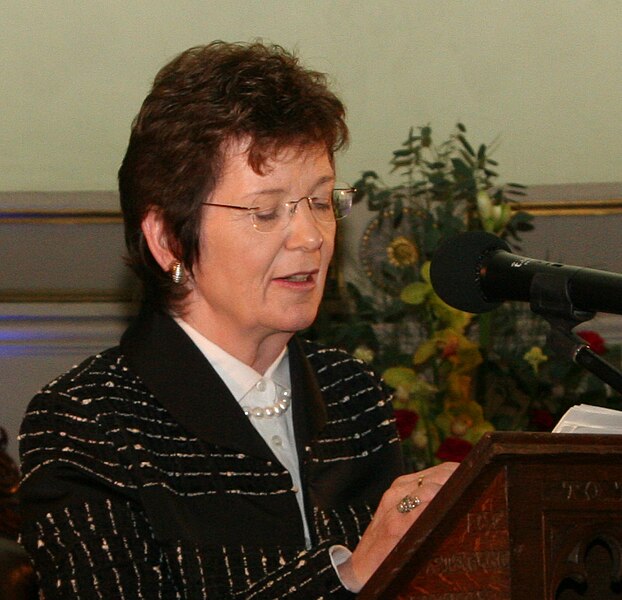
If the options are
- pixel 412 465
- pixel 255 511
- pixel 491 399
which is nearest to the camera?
pixel 255 511

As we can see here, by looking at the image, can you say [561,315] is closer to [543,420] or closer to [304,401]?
[304,401]

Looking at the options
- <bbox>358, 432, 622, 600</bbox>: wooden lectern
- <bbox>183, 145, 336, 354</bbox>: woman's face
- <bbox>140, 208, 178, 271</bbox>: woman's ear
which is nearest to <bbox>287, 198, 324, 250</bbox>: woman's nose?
<bbox>183, 145, 336, 354</bbox>: woman's face

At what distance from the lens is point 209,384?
215 centimetres

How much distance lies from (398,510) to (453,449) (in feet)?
4.40

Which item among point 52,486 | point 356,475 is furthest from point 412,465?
point 52,486

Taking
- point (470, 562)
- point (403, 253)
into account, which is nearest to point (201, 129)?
point (470, 562)

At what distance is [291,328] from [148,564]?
17.0 inches

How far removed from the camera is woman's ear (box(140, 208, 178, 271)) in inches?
85.4

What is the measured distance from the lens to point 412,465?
3.20 meters

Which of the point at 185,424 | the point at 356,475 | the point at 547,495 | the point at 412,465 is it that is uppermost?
the point at 547,495

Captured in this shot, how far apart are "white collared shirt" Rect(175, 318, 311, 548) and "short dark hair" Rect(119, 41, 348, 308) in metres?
0.11

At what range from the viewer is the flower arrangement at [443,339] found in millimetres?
3170

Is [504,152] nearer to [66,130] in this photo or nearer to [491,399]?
[491,399]

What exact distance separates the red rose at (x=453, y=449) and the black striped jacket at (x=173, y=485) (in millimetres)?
660
